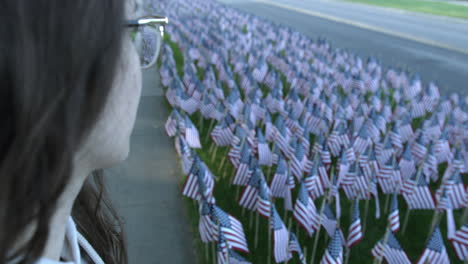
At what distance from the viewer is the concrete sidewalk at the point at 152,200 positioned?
17.7 feet

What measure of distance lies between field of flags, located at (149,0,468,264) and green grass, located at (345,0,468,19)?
25153 millimetres

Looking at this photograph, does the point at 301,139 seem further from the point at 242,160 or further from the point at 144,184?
the point at 144,184

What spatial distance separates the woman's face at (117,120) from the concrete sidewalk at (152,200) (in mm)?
4353

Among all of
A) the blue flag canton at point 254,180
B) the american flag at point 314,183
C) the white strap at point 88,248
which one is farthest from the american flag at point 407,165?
the white strap at point 88,248

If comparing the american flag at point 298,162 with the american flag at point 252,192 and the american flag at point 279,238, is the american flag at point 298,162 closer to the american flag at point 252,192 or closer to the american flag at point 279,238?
the american flag at point 252,192

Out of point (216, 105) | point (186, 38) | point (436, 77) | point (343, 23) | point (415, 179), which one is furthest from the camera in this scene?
point (343, 23)

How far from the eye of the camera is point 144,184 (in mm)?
6906

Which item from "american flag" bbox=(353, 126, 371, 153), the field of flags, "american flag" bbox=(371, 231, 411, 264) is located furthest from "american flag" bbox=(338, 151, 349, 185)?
"american flag" bbox=(371, 231, 411, 264)

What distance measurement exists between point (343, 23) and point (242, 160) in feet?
75.5

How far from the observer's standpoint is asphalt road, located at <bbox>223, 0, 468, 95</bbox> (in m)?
16.4

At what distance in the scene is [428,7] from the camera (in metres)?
37.2

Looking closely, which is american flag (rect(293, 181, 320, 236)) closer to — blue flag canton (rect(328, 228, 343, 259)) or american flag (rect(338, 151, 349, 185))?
blue flag canton (rect(328, 228, 343, 259))

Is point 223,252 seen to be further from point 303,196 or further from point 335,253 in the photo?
point 303,196

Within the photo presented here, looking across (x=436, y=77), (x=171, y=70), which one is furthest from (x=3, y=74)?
(x=436, y=77)
